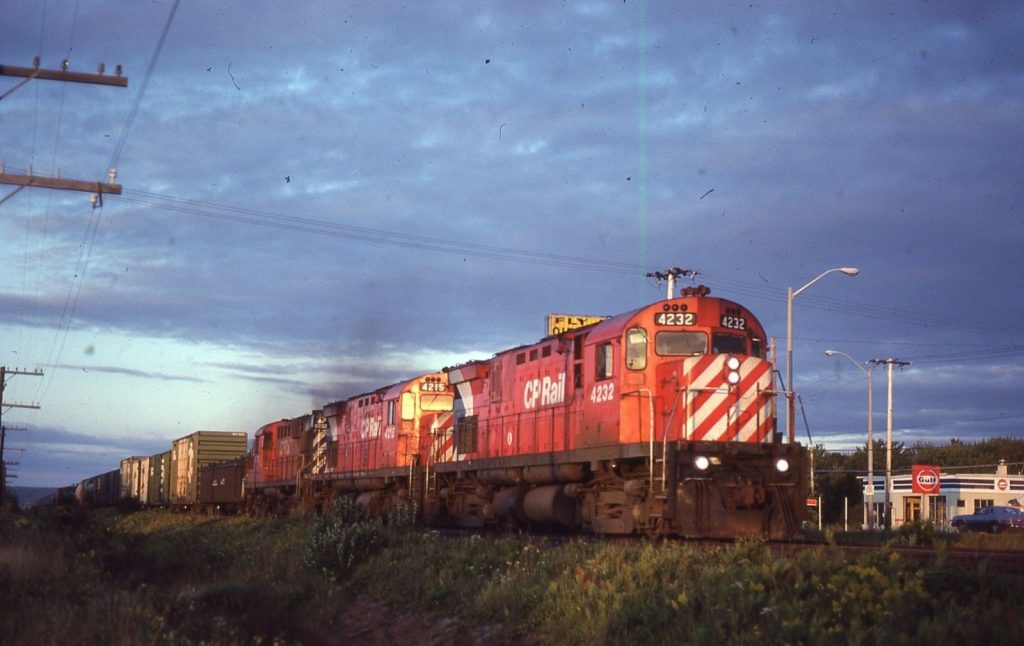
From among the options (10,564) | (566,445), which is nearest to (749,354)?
(566,445)

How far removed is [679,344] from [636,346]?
29.0 inches

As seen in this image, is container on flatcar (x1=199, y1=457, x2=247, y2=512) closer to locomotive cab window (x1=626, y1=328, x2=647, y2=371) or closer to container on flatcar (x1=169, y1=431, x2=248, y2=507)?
container on flatcar (x1=169, y1=431, x2=248, y2=507)

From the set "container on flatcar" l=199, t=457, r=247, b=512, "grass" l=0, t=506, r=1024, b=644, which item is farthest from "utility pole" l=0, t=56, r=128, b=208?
"container on flatcar" l=199, t=457, r=247, b=512

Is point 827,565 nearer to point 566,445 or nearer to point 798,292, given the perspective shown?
point 566,445

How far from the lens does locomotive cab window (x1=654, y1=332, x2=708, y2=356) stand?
1784 centimetres

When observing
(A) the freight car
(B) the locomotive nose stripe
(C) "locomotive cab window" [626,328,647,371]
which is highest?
(C) "locomotive cab window" [626,328,647,371]

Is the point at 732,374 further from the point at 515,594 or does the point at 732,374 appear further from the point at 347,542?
the point at 347,542

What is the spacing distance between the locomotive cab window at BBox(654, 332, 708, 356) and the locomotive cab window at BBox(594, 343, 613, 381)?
0.98m

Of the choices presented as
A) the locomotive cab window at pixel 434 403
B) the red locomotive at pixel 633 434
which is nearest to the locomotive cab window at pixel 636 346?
the red locomotive at pixel 633 434

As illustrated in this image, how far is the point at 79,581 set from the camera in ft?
59.6

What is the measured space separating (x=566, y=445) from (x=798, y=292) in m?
14.4

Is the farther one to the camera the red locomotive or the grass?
the red locomotive

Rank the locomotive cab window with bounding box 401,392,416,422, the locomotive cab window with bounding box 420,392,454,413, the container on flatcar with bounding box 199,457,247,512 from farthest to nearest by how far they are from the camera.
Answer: the container on flatcar with bounding box 199,457,247,512
the locomotive cab window with bounding box 420,392,454,413
the locomotive cab window with bounding box 401,392,416,422

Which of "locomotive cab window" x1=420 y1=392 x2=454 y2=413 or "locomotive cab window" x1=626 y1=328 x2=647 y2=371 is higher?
"locomotive cab window" x1=626 y1=328 x2=647 y2=371
